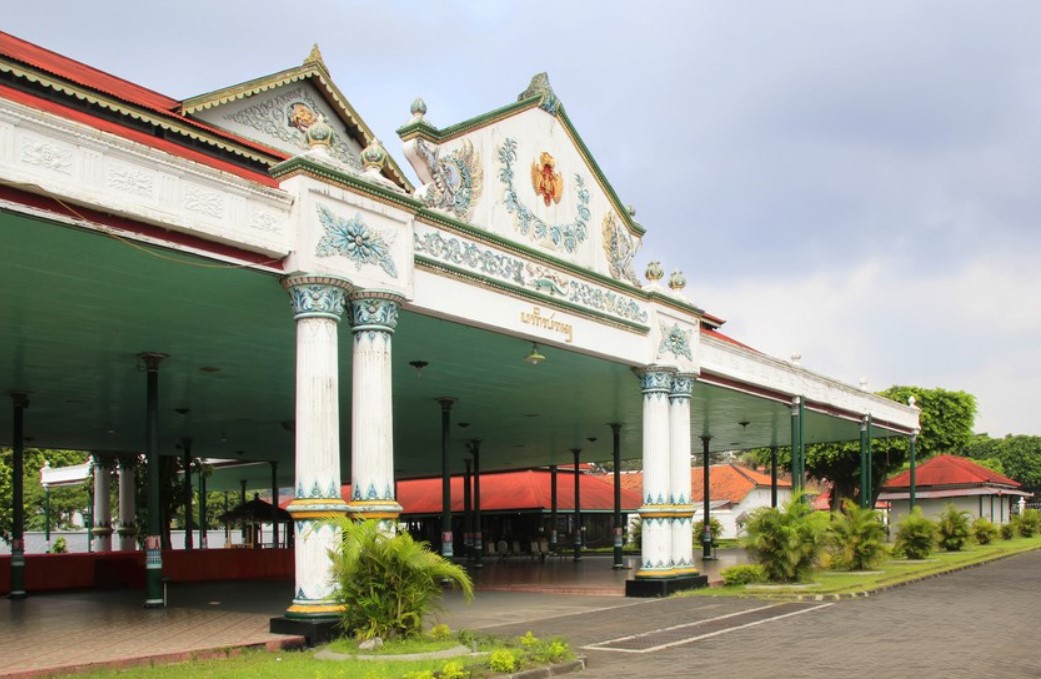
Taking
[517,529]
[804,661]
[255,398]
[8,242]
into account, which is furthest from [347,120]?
[517,529]

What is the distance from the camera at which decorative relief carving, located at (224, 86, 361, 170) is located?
53.2 feet

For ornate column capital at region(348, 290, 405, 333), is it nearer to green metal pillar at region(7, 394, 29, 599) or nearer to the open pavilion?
the open pavilion

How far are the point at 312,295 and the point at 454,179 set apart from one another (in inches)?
141

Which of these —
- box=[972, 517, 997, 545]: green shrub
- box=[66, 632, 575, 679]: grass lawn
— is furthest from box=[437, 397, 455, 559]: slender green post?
box=[972, 517, 997, 545]: green shrub

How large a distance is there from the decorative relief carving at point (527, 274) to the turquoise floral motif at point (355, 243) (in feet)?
2.34

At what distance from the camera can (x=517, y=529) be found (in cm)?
4369

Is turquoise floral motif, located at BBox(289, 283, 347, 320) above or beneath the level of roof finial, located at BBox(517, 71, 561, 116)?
beneath

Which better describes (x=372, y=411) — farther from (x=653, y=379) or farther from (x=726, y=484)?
(x=726, y=484)

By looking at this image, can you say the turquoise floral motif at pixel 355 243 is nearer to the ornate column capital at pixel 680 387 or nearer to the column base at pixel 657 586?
the ornate column capital at pixel 680 387

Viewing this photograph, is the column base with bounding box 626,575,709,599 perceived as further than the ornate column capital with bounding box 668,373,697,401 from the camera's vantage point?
No

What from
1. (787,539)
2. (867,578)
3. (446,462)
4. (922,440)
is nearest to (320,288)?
(446,462)

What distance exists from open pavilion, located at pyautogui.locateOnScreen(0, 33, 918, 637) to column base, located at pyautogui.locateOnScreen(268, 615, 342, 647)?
0.29ft

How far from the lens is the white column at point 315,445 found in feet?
37.4

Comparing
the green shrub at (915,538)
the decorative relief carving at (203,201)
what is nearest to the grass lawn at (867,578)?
the green shrub at (915,538)
